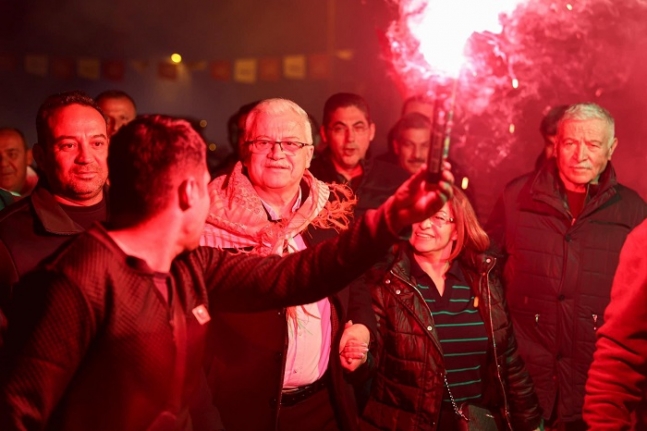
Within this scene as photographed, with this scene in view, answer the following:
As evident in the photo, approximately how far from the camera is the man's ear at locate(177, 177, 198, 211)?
255 cm

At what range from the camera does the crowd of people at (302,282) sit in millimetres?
2400

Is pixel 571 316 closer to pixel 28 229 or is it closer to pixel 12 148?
pixel 28 229

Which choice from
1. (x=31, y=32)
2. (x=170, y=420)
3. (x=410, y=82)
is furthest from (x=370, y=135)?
(x=31, y=32)

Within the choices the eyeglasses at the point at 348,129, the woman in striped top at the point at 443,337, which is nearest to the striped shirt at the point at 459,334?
the woman in striped top at the point at 443,337

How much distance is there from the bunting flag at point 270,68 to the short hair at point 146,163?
632 inches

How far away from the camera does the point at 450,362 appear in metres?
4.34

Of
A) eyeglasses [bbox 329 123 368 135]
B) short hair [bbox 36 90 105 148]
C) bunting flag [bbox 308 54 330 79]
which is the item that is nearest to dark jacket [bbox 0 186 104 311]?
short hair [bbox 36 90 105 148]

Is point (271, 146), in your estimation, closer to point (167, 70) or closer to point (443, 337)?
point (443, 337)

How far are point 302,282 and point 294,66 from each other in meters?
15.7

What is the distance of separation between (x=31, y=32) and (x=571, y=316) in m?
13.7

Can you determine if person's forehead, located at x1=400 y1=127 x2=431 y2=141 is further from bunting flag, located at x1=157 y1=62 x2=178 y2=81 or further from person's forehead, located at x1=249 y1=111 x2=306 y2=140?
bunting flag, located at x1=157 y1=62 x2=178 y2=81

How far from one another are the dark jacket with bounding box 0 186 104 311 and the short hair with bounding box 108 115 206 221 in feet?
3.99

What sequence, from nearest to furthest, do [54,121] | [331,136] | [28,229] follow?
1. [28,229]
2. [54,121]
3. [331,136]

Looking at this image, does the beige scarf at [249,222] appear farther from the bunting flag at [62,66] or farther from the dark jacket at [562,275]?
the bunting flag at [62,66]
